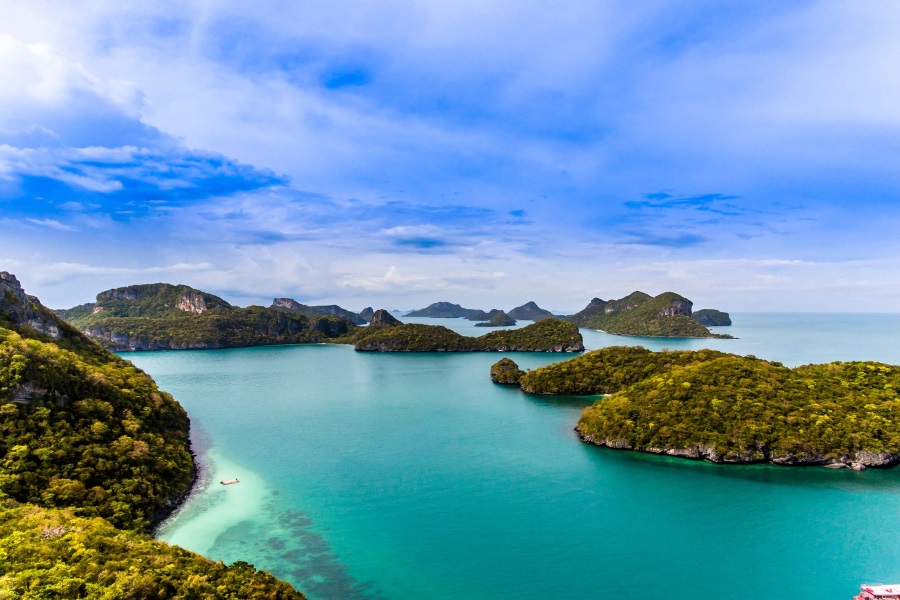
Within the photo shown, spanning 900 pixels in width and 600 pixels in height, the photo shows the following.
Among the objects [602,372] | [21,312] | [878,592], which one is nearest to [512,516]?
[878,592]

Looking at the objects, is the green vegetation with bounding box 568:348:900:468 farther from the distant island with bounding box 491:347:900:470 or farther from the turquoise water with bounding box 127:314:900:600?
the turquoise water with bounding box 127:314:900:600

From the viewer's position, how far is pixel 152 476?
96.0 ft

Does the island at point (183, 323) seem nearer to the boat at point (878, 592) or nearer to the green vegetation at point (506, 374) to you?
the green vegetation at point (506, 374)

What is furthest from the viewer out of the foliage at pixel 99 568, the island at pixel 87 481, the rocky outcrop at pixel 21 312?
the rocky outcrop at pixel 21 312

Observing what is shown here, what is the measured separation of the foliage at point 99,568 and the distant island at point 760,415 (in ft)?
119

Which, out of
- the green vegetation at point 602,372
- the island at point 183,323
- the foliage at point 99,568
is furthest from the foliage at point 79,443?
the island at point 183,323

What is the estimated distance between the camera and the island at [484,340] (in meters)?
136

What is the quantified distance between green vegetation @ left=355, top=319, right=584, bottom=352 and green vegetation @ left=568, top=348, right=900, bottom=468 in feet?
279

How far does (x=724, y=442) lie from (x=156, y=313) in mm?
211854

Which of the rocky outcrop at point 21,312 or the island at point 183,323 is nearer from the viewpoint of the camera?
the rocky outcrop at point 21,312

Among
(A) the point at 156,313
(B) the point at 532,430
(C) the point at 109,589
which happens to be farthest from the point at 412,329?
(C) the point at 109,589

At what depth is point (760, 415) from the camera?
132 ft

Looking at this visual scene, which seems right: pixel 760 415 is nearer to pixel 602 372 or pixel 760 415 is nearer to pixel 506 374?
pixel 602 372

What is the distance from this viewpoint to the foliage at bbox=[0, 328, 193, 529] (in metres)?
24.4
